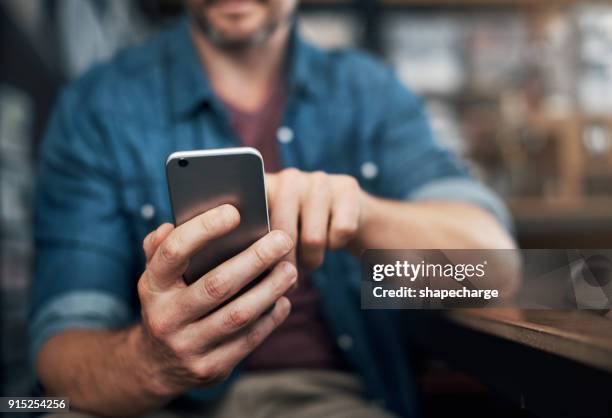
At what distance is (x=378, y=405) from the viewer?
68 centimetres

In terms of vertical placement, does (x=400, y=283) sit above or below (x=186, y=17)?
below

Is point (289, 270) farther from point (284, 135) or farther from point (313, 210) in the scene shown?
point (284, 135)

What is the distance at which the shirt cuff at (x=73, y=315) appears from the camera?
0.58 m

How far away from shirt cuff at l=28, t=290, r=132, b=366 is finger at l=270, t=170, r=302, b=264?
0.24m

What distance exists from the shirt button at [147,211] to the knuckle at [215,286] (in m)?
0.27

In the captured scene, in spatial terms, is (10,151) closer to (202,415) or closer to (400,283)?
(202,415)

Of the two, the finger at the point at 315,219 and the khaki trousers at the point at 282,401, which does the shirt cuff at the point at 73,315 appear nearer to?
the khaki trousers at the point at 282,401

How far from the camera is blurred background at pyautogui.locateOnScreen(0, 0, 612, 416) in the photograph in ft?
5.73

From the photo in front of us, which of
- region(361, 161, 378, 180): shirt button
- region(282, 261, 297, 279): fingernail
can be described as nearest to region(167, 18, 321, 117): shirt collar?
region(361, 161, 378, 180): shirt button

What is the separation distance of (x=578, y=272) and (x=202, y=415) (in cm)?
38

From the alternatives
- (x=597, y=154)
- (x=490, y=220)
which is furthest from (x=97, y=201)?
(x=597, y=154)

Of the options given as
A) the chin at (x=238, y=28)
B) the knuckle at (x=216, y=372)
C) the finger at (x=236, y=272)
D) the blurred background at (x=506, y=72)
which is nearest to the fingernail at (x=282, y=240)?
the finger at (x=236, y=272)

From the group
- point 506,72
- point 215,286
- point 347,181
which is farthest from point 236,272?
point 506,72

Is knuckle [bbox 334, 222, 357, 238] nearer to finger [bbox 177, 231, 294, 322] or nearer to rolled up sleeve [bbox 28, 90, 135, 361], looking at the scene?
finger [bbox 177, 231, 294, 322]
